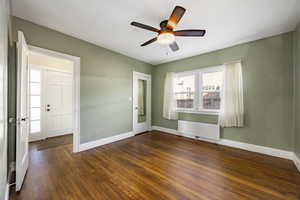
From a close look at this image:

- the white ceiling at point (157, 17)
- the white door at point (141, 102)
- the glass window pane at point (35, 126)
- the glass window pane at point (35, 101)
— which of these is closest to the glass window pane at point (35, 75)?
the glass window pane at point (35, 101)

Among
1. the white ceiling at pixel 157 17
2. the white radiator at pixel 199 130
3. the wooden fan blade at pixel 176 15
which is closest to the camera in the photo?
the wooden fan blade at pixel 176 15

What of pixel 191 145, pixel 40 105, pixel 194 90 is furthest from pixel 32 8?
pixel 191 145

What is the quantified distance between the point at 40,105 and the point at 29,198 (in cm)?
300

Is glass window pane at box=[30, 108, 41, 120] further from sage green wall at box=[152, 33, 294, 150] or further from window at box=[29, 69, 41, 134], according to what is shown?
sage green wall at box=[152, 33, 294, 150]

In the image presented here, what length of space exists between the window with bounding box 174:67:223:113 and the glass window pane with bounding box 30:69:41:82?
14.1ft

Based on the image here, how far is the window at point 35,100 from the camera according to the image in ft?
11.8

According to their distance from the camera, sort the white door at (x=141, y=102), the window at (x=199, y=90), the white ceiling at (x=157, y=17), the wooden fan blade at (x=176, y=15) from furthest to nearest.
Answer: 1. the white door at (x=141, y=102)
2. the window at (x=199, y=90)
3. the white ceiling at (x=157, y=17)
4. the wooden fan blade at (x=176, y=15)

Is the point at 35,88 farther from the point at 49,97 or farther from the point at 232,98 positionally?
the point at 232,98

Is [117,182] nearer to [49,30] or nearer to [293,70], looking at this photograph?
[49,30]

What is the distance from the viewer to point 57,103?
4125 millimetres

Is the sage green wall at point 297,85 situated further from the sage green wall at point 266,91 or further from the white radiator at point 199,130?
the white radiator at point 199,130

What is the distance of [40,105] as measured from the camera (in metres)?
3.76

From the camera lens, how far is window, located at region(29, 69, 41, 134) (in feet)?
11.8

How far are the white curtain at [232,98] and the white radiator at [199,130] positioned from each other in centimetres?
28
